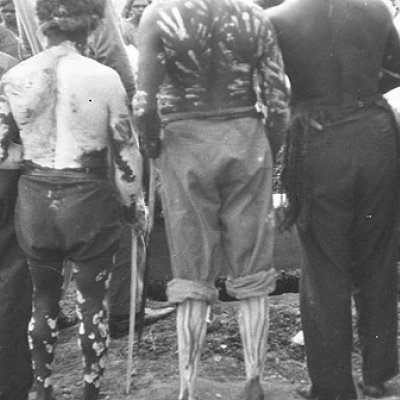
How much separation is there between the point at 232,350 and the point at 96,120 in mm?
1895

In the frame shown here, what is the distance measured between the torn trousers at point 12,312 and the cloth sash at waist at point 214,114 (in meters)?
0.91

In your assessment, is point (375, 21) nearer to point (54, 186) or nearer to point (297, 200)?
point (297, 200)

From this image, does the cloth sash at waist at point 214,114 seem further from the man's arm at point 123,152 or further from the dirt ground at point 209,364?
the dirt ground at point 209,364

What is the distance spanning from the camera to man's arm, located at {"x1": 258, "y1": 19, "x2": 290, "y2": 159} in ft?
11.7

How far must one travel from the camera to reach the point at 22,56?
447 cm

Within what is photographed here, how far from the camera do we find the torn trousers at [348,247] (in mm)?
3689

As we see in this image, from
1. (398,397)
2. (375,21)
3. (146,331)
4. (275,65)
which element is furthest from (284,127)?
(146,331)

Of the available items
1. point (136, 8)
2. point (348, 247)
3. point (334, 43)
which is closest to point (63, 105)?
point (334, 43)

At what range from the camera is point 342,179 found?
3676 millimetres

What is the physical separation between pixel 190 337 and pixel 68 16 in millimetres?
1526

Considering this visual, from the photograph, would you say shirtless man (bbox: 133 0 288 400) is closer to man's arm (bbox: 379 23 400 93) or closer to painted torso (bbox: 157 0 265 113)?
painted torso (bbox: 157 0 265 113)

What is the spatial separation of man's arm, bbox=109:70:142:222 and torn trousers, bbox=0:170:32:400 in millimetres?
560

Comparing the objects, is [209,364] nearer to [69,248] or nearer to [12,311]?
[12,311]

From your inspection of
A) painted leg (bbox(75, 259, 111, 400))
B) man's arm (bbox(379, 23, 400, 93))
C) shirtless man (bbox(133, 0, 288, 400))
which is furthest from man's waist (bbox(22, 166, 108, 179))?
man's arm (bbox(379, 23, 400, 93))
